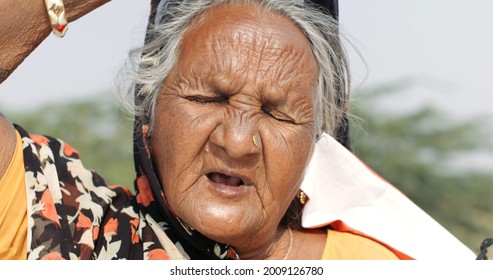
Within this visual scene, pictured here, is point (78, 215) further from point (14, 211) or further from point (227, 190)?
point (227, 190)

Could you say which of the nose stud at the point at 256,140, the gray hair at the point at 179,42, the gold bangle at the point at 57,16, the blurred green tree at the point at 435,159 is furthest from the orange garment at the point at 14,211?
the blurred green tree at the point at 435,159

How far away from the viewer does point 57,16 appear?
2484 millimetres

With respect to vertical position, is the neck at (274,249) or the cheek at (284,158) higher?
the cheek at (284,158)

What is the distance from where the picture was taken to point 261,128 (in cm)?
274

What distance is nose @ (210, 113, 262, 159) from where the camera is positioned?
104 inches

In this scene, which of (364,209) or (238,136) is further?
(364,209)

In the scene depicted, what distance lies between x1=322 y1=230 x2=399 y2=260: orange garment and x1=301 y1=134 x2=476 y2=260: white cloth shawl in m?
0.03

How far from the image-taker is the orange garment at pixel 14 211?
255 cm

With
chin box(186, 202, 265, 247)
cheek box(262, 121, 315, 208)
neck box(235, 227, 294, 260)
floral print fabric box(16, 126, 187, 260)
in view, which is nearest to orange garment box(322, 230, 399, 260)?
neck box(235, 227, 294, 260)

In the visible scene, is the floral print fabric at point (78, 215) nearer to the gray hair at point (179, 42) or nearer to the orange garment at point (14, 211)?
the orange garment at point (14, 211)

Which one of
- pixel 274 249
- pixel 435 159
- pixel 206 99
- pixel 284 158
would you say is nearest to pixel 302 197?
pixel 274 249

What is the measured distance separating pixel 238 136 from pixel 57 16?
26.3 inches
